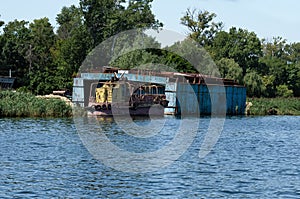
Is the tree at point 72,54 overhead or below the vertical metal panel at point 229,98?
overhead

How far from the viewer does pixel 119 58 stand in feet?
264

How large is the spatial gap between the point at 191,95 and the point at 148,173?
38.4m

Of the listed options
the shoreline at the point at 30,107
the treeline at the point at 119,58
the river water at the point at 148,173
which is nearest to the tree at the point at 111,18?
the treeline at the point at 119,58

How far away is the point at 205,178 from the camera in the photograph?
24.0 metres

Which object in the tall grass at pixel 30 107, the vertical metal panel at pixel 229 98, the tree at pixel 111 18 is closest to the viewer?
the tall grass at pixel 30 107

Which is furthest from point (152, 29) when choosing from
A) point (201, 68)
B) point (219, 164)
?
point (219, 164)

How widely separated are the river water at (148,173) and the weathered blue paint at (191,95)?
21858 mm

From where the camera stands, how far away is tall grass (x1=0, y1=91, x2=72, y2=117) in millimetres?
49625

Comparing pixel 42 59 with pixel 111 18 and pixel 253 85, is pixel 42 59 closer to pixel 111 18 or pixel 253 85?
pixel 111 18

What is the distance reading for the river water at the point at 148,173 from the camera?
2117cm

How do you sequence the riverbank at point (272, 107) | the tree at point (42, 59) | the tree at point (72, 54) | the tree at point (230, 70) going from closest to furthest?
the riverbank at point (272, 107), the tree at point (42, 59), the tree at point (72, 54), the tree at point (230, 70)

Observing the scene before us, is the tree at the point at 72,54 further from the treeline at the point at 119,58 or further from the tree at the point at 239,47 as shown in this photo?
the tree at the point at 239,47

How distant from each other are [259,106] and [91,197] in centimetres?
5476

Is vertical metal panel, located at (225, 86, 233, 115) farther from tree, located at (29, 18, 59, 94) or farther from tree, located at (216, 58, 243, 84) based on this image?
tree, located at (29, 18, 59, 94)
